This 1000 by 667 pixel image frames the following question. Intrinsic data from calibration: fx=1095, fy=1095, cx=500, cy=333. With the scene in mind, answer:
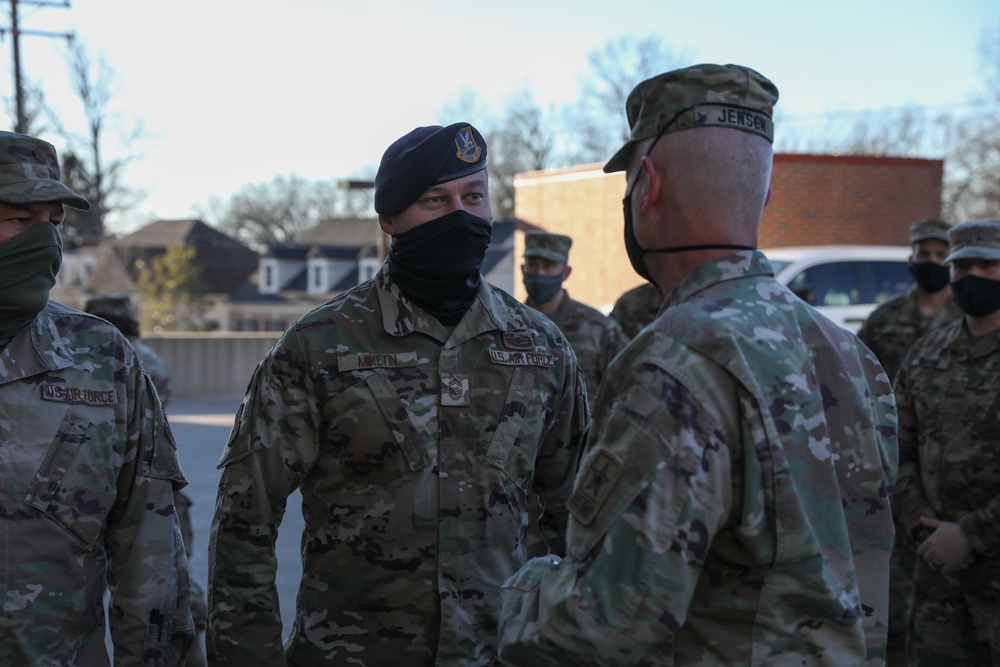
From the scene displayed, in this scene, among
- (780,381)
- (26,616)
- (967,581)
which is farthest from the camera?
(967,581)

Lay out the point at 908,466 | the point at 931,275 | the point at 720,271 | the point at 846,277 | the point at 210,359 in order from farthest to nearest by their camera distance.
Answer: the point at 210,359 → the point at 846,277 → the point at 931,275 → the point at 908,466 → the point at 720,271

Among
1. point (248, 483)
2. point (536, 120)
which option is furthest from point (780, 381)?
point (536, 120)

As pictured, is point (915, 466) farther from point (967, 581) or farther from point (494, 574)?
point (494, 574)

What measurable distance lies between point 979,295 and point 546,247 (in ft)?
8.79

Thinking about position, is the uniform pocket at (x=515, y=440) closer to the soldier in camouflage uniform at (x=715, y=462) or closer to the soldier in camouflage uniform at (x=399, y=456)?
the soldier in camouflage uniform at (x=399, y=456)

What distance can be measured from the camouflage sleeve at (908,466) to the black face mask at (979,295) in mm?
479

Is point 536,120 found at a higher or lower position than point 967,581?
higher

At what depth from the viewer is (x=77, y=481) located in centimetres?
281

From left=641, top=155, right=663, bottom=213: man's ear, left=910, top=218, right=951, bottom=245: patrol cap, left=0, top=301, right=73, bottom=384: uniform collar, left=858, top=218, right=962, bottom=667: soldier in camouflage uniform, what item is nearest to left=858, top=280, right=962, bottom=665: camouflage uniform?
left=858, top=218, right=962, bottom=667: soldier in camouflage uniform

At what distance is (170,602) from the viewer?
2.93 meters

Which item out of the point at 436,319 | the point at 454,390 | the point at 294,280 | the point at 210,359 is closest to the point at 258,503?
the point at 454,390

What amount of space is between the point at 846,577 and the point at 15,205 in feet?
7.28

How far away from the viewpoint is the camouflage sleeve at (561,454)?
10.3ft

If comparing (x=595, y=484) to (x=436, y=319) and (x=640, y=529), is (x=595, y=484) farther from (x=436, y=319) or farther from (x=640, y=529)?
(x=436, y=319)
